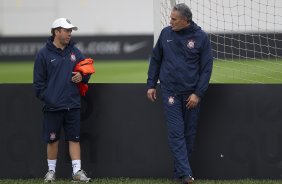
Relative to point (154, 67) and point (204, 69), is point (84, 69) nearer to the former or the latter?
point (154, 67)

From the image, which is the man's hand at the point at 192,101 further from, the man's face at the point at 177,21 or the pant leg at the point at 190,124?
the man's face at the point at 177,21

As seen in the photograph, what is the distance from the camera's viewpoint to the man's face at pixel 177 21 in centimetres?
736

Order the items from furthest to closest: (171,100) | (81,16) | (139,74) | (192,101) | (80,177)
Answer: (81,16)
(139,74)
(80,177)
(171,100)
(192,101)

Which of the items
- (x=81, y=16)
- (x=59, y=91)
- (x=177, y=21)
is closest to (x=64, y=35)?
(x=59, y=91)

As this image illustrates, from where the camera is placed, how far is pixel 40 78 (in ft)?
25.0

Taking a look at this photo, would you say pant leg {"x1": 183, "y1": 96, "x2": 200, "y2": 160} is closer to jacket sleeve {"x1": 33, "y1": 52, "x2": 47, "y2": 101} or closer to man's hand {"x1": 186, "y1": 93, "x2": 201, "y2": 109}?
man's hand {"x1": 186, "y1": 93, "x2": 201, "y2": 109}

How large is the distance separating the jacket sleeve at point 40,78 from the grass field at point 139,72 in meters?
4.83

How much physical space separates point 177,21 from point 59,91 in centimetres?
134

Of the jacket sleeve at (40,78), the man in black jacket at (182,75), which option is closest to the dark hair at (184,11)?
the man in black jacket at (182,75)

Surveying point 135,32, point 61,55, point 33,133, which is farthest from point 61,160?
point 135,32

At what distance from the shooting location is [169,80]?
7.45 meters

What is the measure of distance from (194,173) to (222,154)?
0.34 m

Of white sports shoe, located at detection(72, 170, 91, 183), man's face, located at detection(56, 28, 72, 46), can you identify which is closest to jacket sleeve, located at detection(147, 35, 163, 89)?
man's face, located at detection(56, 28, 72, 46)

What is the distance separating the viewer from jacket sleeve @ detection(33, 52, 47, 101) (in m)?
7.60
